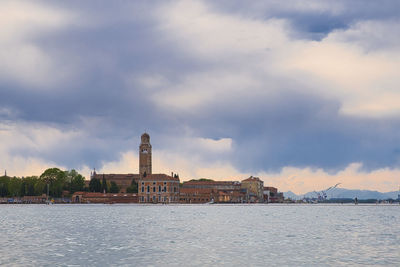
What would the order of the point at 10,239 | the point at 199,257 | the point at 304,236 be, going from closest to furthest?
the point at 199,257, the point at 10,239, the point at 304,236

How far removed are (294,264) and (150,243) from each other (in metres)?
15.1

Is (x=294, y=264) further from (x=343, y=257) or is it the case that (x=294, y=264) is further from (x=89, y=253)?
(x=89, y=253)

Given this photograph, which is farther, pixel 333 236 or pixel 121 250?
pixel 333 236

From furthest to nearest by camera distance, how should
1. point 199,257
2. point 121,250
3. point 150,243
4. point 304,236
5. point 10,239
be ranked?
point 304,236 < point 10,239 < point 150,243 < point 121,250 < point 199,257

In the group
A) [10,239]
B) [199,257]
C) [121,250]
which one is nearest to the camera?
[199,257]

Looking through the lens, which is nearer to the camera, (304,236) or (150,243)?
(150,243)

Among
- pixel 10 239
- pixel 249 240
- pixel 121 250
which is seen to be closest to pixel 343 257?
pixel 249 240

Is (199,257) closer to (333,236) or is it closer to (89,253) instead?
(89,253)

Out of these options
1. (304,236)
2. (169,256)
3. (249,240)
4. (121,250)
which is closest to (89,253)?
(121,250)

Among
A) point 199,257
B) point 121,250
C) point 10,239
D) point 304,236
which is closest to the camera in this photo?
point 199,257

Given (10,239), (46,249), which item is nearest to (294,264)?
(46,249)

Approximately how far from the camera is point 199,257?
111ft

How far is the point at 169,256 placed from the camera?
3453cm

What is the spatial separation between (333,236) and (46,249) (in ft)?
85.3
